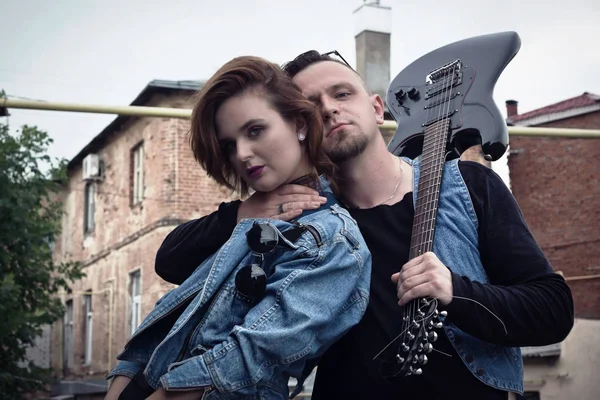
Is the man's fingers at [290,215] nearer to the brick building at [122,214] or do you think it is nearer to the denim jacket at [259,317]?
the denim jacket at [259,317]

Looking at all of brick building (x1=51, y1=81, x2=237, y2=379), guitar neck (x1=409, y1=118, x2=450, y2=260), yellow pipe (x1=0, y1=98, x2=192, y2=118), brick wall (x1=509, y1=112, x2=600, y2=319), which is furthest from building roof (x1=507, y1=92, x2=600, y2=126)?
guitar neck (x1=409, y1=118, x2=450, y2=260)

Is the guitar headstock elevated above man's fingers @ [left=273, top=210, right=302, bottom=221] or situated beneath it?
situated beneath

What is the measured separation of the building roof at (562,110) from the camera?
79.4 ft

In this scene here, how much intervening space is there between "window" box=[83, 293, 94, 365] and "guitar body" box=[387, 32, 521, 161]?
79.5 ft

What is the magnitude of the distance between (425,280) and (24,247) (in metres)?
14.8

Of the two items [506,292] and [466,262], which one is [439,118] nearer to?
[466,262]

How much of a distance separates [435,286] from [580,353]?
17410 millimetres

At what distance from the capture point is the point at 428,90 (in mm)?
3818

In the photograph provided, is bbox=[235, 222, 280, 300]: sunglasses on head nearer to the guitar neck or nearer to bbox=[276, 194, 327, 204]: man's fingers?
bbox=[276, 194, 327, 204]: man's fingers

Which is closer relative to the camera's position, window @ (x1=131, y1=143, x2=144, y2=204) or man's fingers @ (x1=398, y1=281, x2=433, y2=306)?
man's fingers @ (x1=398, y1=281, x2=433, y2=306)

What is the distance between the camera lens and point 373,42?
19.4 metres

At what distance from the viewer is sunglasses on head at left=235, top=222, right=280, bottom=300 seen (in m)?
2.70

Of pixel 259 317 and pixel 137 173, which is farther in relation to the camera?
pixel 137 173

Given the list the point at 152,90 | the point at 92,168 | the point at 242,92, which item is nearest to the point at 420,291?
the point at 242,92
